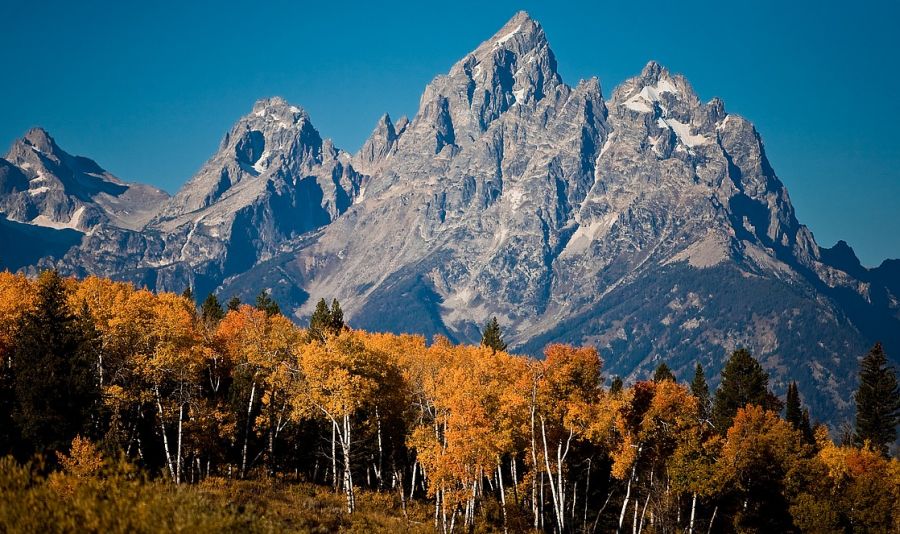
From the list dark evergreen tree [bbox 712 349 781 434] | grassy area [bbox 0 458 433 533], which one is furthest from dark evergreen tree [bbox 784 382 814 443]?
grassy area [bbox 0 458 433 533]

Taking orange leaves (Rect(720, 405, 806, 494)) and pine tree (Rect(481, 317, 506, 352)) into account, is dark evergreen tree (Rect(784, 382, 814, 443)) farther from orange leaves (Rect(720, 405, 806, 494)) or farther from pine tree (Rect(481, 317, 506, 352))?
pine tree (Rect(481, 317, 506, 352))

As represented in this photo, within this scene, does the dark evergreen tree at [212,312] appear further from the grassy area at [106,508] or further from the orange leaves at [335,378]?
the grassy area at [106,508]

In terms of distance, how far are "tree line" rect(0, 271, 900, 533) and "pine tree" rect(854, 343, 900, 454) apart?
3553cm

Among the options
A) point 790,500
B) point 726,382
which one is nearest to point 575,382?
point 790,500

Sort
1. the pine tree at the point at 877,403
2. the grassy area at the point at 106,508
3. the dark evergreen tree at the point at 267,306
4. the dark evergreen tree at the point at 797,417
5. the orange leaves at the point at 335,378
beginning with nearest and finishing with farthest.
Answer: the grassy area at the point at 106,508, the orange leaves at the point at 335,378, the dark evergreen tree at the point at 797,417, the pine tree at the point at 877,403, the dark evergreen tree at the point at 267,306

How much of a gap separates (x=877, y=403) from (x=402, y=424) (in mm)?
83049

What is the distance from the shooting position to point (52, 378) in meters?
46.9

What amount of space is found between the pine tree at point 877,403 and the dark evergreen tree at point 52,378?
4334 inches

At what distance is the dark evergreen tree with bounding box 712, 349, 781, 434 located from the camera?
110 metres

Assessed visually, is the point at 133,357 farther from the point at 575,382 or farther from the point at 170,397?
the point at 575,382

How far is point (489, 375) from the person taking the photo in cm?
5600

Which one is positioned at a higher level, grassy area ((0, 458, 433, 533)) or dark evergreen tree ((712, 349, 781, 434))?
dark evergreen tree ((712, 349, 781, 434))

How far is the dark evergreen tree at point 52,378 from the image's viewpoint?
45.8 m

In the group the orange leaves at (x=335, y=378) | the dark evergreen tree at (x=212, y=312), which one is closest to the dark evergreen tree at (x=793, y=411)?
the orange leaves at (x=335, y=378)
